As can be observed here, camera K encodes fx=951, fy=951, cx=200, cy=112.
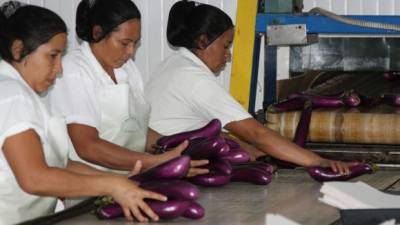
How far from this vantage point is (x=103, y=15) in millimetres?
3674

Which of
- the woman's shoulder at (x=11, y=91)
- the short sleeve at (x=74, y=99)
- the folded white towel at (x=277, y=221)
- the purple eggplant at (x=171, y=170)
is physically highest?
the woman's shoulder at (x=11, y=91)

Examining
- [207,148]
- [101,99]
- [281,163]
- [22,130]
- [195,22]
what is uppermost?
[195,22]

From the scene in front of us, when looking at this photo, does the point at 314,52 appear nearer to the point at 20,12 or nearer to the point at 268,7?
the point at 268,7

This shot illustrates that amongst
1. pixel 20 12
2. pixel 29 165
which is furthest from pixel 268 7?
pixel 29 165

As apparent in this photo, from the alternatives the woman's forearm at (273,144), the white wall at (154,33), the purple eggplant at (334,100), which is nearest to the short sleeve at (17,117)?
the woman's forearm at (273,144)

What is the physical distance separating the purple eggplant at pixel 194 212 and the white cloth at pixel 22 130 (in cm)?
50

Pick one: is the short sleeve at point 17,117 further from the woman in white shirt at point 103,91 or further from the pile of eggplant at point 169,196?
the woman in white shirt at point 103,91

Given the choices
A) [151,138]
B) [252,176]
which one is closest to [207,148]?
[252,176]

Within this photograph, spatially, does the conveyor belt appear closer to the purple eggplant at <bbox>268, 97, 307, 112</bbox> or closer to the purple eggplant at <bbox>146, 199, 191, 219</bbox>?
the purple eggplant at <bbox>268, 97, 307, 112</bbox>

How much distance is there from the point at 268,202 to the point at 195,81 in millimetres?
932

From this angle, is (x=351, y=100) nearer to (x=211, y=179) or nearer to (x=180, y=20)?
(x=180, y=20)

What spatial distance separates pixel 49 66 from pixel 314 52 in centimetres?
340

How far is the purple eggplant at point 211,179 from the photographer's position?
11.2ft

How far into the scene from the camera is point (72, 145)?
3.76 meters
